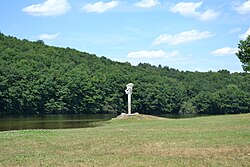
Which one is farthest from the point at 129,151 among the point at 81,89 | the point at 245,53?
the point at 81,89

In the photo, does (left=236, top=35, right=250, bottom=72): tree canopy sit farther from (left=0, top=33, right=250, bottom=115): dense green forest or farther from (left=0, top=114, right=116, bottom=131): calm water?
(left=0, top=33, right=250, bottom=115): dense green forest

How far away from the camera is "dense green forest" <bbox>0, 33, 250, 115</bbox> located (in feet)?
348

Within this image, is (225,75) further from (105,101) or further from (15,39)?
(15,39)

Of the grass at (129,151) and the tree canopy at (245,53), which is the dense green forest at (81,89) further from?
the grass at (129,151)

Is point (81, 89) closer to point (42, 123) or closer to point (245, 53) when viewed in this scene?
Answer: point (42, 123)

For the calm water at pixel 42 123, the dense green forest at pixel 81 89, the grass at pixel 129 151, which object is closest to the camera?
the grass at pixel 129 151

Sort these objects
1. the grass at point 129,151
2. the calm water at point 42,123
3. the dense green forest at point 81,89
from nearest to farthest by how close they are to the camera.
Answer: the grass at point 129,151, the calm water at point 42,123, the dense green forest at point 81,89

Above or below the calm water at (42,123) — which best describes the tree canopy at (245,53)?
above

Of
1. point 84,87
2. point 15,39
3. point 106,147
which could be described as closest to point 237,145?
point 106,147

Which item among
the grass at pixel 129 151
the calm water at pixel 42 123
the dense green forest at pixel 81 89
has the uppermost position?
the dense green forest at pixel 81 89

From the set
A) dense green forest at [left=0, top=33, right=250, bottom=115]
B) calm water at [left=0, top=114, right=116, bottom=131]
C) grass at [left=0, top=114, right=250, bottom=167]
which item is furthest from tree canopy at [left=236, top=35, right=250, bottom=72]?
dense green forest at [left=0, top=33, right=250, bottom=115]

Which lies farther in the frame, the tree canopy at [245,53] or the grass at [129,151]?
the tree canopy at [245,53]

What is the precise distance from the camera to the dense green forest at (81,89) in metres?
106

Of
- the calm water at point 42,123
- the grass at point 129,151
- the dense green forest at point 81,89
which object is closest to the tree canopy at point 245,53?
the calm water at point 42,123
